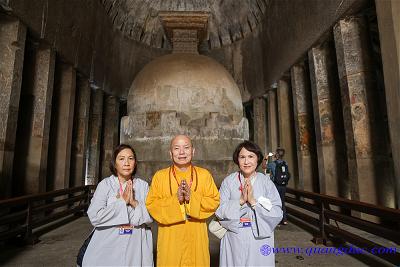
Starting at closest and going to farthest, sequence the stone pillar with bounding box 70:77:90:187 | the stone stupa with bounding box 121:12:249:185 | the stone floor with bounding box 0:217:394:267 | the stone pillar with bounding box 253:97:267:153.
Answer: the stone floor with bounding box 0:217:394:267 < the stone stupa with bounding box 121:12:249:185 < the stone pillar with bounding box 70:77:90:187 < the stone pillar with bounding box 253:97:267:153

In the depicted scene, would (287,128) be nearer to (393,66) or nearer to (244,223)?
(393,66)

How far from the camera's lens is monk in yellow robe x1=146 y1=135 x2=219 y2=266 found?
2020 mm

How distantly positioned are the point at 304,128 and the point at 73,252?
25.2ft

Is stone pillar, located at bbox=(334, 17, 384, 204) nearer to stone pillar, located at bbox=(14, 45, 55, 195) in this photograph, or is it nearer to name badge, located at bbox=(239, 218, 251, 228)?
name badge, located at bbox=(239, 218, 251, 228)

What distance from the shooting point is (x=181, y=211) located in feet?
6.62

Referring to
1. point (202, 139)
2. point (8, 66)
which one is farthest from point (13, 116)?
point (202, 139)

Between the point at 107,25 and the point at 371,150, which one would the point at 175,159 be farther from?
the point at 107,25

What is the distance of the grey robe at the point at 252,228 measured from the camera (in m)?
2.03

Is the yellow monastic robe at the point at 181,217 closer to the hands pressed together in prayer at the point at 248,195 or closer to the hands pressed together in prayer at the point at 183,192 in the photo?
the hands pressed together in prayer at the point at 183,192

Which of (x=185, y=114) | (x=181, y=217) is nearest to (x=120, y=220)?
(x=181, y=217)

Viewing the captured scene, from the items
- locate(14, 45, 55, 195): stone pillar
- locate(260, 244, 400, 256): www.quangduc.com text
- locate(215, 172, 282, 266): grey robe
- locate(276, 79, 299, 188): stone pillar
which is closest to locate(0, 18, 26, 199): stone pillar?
locate(14, 45, 55, 195): stone pillar

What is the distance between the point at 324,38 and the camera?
7.33 m

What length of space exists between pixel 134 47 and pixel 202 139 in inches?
379

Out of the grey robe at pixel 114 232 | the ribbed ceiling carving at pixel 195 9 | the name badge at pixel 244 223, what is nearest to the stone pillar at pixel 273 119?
the ribbed ceiling carving at pixel 195 9
